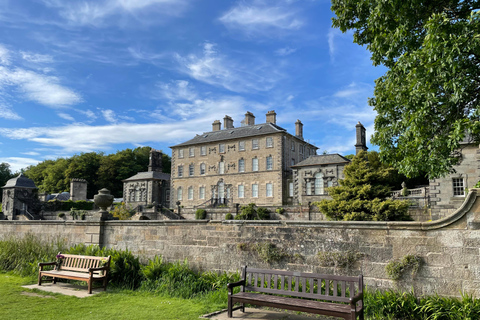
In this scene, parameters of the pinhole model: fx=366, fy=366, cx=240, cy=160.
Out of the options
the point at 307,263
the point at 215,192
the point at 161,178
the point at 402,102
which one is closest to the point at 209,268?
the point at 307,263

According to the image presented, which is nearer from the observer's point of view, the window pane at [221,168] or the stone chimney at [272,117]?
the stone chimney at [272,117]

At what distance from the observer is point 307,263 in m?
7.27

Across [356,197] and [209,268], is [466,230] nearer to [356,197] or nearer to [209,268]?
[209,268]

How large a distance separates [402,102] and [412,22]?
211 centimetres

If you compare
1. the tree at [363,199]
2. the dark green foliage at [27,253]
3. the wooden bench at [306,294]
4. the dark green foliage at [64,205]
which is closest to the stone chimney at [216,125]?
the dark green foliage at [64,205]

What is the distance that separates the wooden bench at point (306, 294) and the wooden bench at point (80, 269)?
3.74 m

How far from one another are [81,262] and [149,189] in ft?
138

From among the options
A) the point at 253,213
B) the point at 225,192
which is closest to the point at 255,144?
the point at 225,192

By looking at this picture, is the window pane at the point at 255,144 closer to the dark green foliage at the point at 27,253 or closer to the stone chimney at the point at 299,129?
the stone chimney at the point at 299,129

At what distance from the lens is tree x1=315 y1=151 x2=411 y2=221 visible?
18.7 metres

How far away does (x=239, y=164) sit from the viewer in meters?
44.5

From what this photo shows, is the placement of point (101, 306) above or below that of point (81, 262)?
below

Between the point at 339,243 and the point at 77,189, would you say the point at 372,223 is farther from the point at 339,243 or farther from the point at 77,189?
the point at 77,189

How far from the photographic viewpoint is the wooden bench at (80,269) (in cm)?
857
